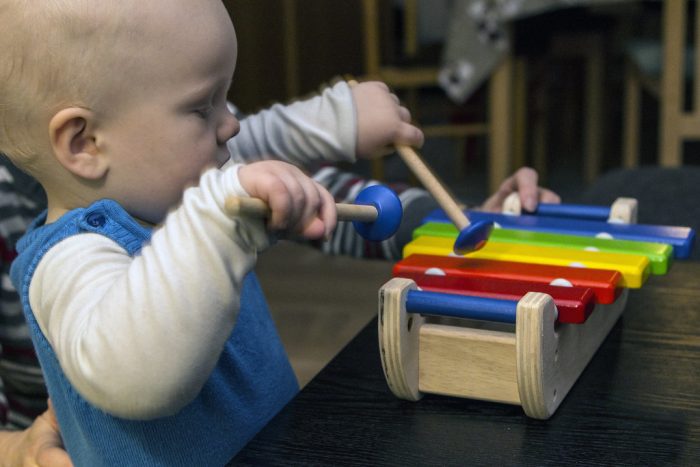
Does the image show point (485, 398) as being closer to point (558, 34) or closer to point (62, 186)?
point (62, 186)

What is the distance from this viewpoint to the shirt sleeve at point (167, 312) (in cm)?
58

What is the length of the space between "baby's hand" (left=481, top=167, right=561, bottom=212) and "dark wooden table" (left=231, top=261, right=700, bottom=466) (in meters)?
0.22

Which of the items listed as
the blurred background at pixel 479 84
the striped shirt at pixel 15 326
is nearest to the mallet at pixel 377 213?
the striped shirt at pixel 15 326

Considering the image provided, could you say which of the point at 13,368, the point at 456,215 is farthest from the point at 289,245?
the point at 456,215

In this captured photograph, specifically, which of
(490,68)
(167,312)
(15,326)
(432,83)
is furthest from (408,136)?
(432,83)

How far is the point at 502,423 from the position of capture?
0.72 metres

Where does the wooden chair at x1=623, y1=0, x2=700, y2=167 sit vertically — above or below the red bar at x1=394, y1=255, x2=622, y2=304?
below

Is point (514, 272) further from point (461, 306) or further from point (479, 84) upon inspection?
point (479, 84)

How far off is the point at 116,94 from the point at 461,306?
32cm

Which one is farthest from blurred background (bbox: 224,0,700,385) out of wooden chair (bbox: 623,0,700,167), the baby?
the baby

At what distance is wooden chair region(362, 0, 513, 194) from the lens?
3.10m

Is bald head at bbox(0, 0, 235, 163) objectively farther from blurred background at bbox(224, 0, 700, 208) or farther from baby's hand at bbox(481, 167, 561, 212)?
blurred background at bbox(224, 0, 700, 208)

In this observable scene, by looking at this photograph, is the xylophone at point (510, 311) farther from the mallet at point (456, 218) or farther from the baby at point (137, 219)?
the baby at point (137, 219)

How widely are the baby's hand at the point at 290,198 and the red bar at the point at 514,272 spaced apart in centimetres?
23
